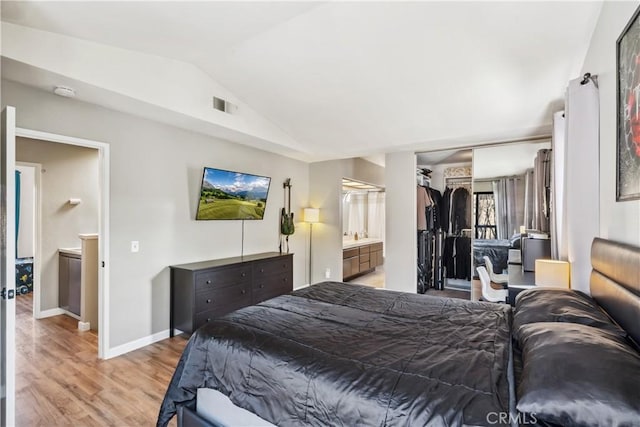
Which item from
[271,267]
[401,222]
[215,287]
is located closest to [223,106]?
[215,287]

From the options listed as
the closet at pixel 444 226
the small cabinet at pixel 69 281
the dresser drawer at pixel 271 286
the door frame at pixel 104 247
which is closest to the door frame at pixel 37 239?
the small cabinet at pixel 69 281

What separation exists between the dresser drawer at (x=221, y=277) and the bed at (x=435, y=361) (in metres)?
1.62

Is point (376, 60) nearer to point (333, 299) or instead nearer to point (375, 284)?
point (333, 299)

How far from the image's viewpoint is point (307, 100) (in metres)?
3.78

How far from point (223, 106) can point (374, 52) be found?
1.92 m

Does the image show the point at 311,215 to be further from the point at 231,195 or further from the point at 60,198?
the point at 60,198

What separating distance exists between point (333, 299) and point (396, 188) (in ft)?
9.49

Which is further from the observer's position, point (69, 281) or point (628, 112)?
point (69, 281)

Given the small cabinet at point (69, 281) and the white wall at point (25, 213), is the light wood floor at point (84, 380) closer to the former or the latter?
the small cabinet at point (69, 281)

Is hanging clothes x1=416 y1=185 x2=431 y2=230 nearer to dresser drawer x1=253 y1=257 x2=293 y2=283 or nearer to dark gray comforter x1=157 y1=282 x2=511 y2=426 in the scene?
dresser drawer x1=253 y1=257 x2=293 y2=283

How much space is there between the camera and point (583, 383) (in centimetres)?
98

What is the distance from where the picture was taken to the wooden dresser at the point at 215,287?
139 inches

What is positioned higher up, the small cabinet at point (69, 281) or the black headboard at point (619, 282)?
the black headboard at point (619, 282)

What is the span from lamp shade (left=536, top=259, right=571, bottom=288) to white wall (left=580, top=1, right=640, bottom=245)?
59 centimetres
